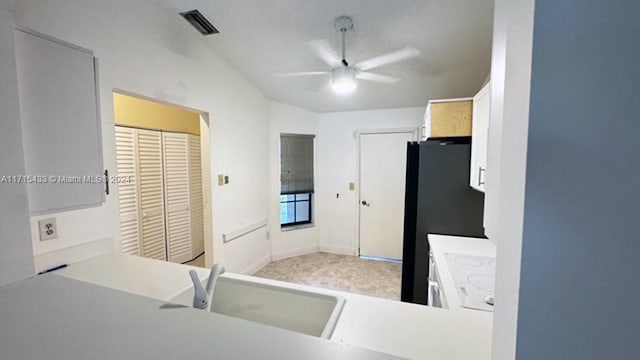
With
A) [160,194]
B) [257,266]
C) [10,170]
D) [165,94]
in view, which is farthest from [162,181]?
[10,170]

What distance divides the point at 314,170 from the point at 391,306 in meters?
3.16

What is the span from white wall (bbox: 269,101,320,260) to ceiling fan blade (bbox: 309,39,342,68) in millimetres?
1334

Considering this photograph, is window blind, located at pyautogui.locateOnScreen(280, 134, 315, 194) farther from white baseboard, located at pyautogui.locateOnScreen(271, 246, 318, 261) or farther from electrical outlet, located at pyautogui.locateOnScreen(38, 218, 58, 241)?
electrical outlet, located at pyautogui.locateOnScreen(38, 218, 58, 241)

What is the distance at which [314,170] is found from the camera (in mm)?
4117

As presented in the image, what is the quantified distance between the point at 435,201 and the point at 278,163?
2.26 m

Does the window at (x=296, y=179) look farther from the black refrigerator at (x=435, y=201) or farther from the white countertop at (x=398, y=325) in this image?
the white countertop at (x=398, y=325)

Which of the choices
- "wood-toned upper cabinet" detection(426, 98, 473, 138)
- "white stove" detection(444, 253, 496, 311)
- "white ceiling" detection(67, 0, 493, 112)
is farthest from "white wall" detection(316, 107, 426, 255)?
"white stove" detection(444, 253, 496, 311)

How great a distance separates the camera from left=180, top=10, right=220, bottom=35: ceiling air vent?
2080 mm

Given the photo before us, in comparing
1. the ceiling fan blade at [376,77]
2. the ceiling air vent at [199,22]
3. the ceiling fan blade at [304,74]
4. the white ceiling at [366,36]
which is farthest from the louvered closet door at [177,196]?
the ceiling fan blade at [376,77]

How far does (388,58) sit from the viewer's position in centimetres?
245

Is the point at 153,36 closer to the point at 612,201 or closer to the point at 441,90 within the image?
the point at 612,201

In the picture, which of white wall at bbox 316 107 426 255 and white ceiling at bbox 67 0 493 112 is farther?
white wall at bbox 316 107 426 255

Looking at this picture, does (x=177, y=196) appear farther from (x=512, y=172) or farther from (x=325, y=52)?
(x=512, y=172)

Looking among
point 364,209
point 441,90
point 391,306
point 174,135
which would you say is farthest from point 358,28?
point 364,209
